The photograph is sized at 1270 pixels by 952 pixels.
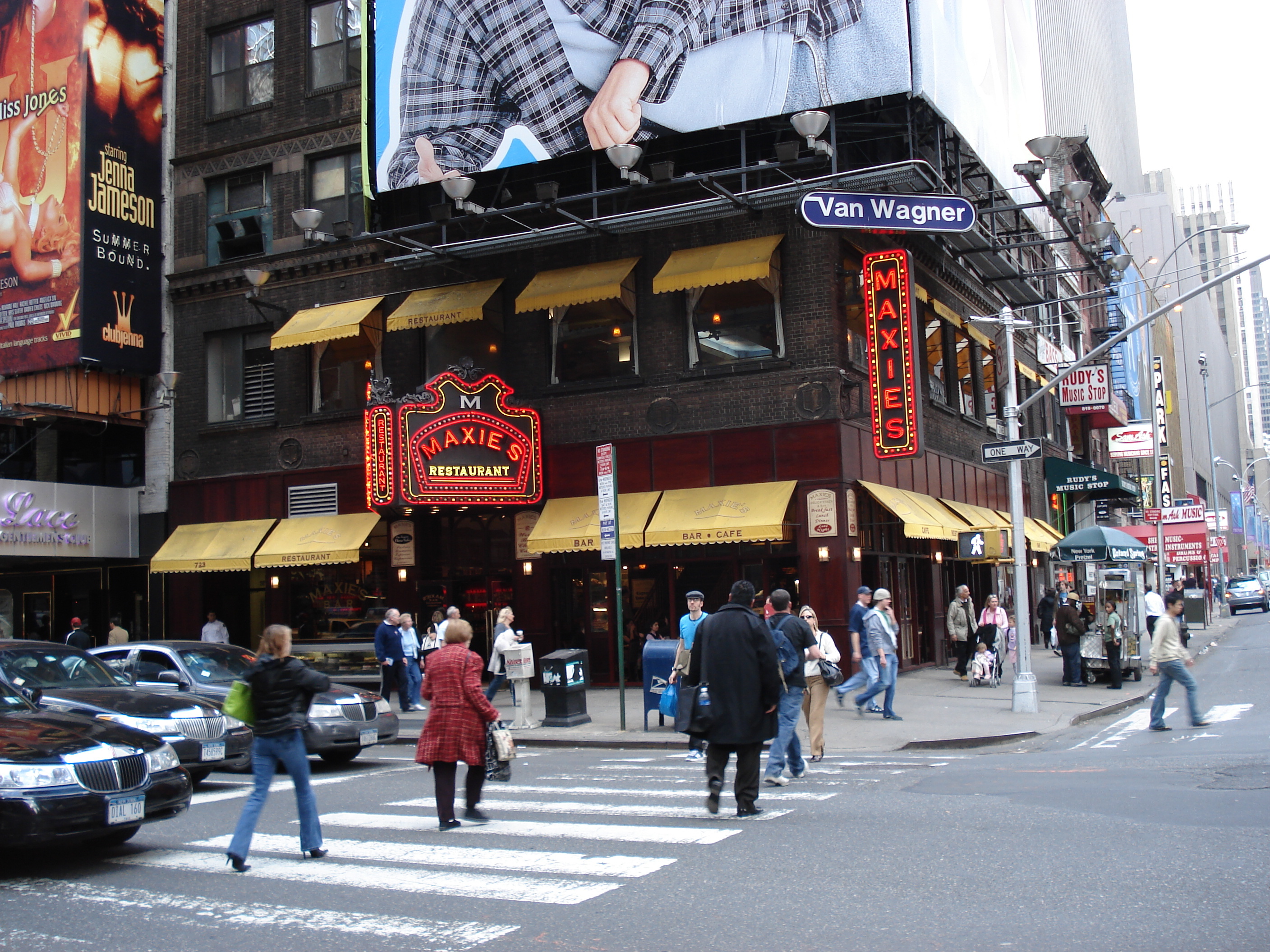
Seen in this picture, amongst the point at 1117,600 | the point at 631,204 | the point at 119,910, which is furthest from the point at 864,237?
the point at 119,910

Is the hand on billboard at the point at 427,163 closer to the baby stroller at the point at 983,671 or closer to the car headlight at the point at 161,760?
the baby stroller at the point at 983,671

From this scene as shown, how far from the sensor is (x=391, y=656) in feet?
65.5

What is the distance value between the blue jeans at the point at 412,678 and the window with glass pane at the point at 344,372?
22.5ft

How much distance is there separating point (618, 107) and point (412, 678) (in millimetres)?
10955

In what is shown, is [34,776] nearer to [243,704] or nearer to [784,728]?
[243,704]

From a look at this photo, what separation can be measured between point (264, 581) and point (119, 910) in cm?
2003

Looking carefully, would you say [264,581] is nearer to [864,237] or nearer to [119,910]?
[864,237]

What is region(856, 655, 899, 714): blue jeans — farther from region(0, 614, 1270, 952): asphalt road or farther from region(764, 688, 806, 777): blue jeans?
region(764, 688, 806, 777): blue jeans

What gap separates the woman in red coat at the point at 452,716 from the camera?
891cm

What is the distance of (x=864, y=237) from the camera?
867 inches

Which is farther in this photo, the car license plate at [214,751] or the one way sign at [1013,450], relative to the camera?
the one way sign at [1013,450]

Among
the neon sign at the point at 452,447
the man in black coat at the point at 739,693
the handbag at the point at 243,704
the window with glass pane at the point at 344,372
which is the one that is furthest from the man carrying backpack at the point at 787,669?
the window with glass pane at the point at 344,372

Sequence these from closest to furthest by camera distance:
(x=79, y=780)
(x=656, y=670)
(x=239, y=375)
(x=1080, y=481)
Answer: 1. (x=79, y=780)
2. (x=656, y=670)
3. (x=239, y=375)
4. (x=1080, y=481)

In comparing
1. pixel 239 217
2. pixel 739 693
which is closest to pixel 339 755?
pixel 739 693
